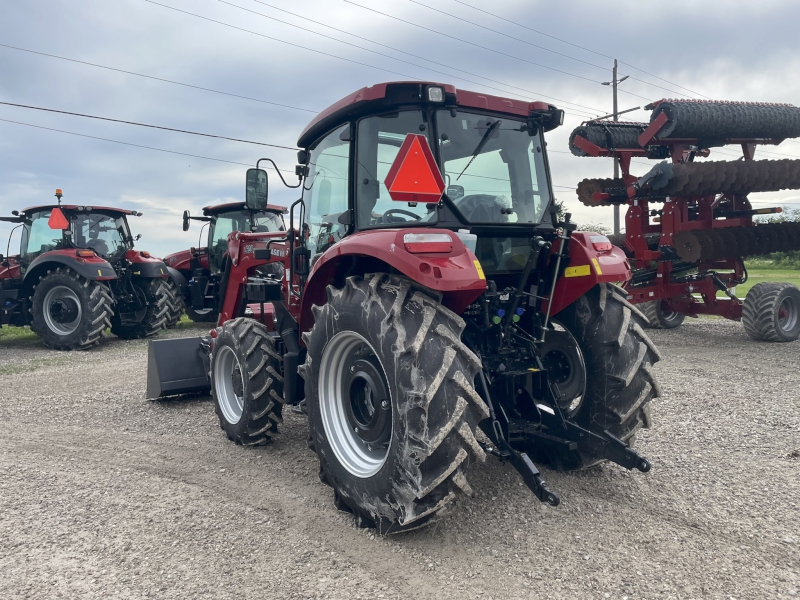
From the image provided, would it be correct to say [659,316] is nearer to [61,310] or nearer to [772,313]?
[772,313]

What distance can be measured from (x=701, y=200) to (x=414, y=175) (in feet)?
25.2

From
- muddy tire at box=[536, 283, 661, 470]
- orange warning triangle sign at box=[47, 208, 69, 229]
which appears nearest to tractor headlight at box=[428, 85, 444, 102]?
muddy tire at box=[536, 283, 661, 470]

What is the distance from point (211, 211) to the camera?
11.8 m

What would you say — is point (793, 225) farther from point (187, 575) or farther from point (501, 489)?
point (187, 575)

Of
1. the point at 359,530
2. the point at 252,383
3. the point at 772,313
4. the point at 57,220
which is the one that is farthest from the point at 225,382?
the point at 772,313

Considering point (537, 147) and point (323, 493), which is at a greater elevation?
point (537, 147)

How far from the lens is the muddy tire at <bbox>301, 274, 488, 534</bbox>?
2.59 m

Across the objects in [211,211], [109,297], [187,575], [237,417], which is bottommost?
[187,575]

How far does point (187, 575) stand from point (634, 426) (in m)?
2.45

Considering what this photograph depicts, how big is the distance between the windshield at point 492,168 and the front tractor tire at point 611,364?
62cm

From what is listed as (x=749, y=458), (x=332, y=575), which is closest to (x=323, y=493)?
(x=332, y=575)

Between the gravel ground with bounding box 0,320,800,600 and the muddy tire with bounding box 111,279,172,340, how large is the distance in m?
6.21

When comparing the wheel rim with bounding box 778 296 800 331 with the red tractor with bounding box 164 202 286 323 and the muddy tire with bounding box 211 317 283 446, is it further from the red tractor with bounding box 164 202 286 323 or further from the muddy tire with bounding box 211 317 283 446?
the red tractor with bounding box 164 202 286 323

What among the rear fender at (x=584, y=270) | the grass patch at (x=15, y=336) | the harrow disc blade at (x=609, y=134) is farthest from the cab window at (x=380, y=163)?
the grass patch at (x=15, y=336)
